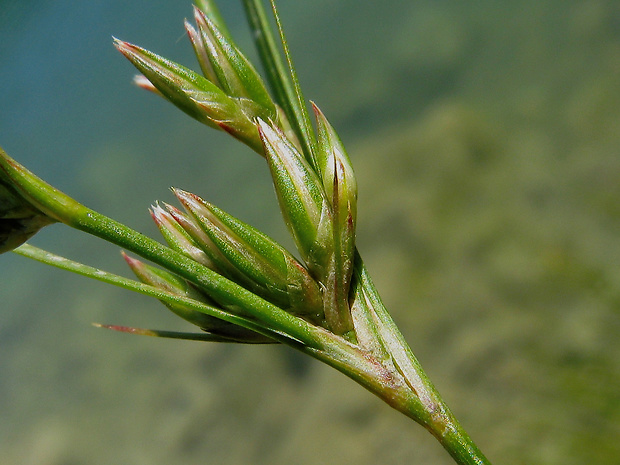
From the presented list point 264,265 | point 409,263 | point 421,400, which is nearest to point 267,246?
point 264,265

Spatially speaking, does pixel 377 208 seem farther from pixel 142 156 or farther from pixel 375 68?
pixel 142 156

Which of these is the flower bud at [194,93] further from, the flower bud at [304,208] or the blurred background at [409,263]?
the blurred background at [409,263]

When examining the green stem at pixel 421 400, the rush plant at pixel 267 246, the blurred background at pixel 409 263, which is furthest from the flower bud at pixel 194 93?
the blurred background at pixel 409 263

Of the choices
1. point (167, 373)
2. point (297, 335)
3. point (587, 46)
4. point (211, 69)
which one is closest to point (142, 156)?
point (167, 373)

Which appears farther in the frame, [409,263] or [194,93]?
[409,263]

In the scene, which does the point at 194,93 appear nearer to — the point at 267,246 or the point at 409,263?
the point at 267,246

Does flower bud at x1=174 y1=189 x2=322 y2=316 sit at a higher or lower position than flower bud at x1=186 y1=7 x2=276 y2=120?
lower

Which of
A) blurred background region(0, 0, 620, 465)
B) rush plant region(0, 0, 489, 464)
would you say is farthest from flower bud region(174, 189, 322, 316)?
blurred background region(0, 0, 620, 465)

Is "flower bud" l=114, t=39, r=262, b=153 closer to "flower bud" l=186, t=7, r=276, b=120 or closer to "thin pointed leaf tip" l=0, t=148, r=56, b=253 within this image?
"flower bud" l=186, t=7, r=276, b=120
